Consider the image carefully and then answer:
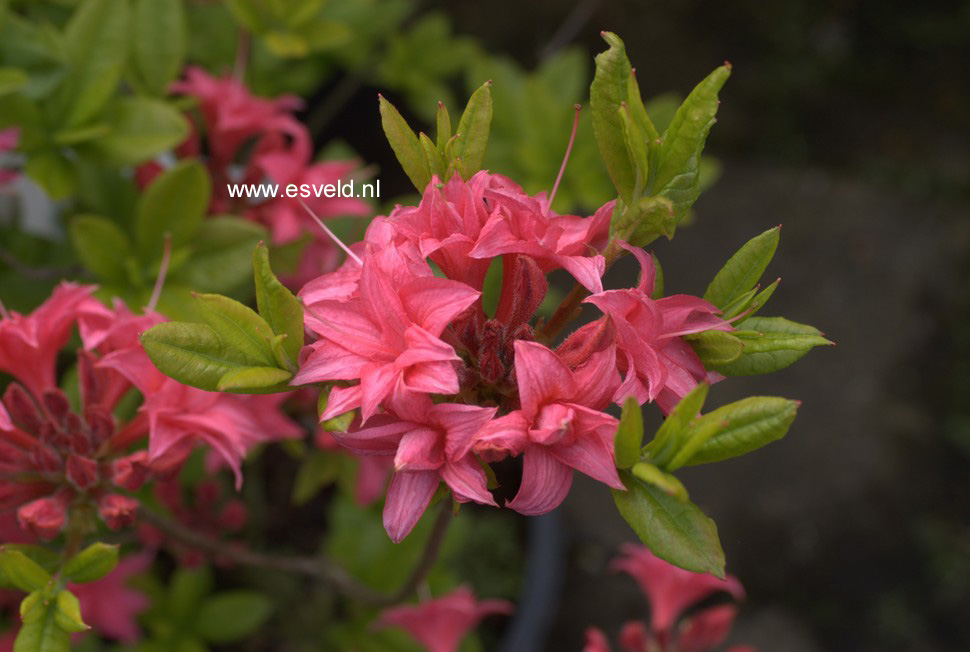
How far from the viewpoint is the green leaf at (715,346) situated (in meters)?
0.69

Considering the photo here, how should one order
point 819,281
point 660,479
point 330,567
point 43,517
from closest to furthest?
point 660,479, point 43,517, point 330,567, point 819,281

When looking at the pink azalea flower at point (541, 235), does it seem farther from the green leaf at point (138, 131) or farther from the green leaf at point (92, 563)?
the green leaf at point (138, 131)

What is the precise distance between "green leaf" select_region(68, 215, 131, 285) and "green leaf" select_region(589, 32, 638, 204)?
69 cm

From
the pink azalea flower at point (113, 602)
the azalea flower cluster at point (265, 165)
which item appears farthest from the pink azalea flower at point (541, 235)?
the pink azalea flower at point (113, 602)

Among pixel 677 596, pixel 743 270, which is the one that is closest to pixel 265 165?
pixel 743 270

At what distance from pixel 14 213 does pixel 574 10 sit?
6.35 ft

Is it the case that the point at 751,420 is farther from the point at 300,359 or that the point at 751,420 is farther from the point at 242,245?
the point at 242,245

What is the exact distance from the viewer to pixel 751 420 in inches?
A: 24.3

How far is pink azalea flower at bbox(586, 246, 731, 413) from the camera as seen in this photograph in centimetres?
66

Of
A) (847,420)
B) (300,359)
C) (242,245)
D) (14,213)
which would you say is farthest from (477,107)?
(847,420)

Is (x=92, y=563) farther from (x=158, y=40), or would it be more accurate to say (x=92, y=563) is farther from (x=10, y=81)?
(x=158, y=40)

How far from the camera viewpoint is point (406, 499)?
2.15ft

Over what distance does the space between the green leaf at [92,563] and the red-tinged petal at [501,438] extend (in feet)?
1.17

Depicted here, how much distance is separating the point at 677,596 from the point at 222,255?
0.79m
